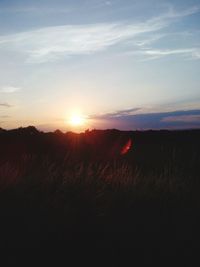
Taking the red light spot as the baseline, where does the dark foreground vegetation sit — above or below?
below

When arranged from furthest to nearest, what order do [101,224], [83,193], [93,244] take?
[83,193] < [101,224] < [93,244]

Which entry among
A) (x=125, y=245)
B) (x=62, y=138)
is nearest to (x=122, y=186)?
(x=125, y=245)

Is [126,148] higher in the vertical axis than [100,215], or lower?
higher

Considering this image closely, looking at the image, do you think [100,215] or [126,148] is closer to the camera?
[100,215]

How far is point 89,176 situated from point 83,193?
1299 mm

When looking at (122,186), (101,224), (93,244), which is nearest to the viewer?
(93,244)

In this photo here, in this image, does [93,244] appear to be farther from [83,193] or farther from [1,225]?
[83,193]

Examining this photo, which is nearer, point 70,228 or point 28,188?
point 70,228

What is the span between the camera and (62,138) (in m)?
38.8

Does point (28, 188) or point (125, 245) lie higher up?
point (28, 188)

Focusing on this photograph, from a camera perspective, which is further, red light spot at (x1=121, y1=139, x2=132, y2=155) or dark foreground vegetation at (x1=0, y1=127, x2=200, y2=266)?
red light spot at (x1=121, y1=139, x2=132, y2=155)

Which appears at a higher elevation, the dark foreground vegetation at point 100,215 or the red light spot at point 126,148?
the red light spot at point 126,148

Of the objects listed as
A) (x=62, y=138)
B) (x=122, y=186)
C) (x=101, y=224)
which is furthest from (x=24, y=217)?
(x=62, y=138)

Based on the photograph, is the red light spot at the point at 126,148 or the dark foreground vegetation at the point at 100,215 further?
the red light spot at the point at 126,148
